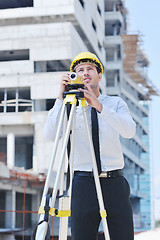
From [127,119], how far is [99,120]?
9.4 inches

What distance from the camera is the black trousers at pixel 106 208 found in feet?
8.00

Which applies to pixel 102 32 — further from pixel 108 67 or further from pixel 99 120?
pixel 99 120

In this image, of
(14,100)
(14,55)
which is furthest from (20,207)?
(14,55)

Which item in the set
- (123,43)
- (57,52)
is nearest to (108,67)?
(123,43)

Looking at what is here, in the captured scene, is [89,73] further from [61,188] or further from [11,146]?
[11,146]

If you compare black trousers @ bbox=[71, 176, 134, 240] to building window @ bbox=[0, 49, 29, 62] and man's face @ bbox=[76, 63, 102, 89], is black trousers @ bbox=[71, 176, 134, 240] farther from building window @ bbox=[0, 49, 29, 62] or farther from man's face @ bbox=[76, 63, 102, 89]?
building window @ bbox=[0, 49, 29, 62]

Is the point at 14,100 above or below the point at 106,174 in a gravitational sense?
above

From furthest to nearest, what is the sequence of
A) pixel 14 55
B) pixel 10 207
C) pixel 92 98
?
pixel 14 55
pixel 10 207
pixel 92 98

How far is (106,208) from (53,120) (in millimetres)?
622

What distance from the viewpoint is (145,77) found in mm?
50062

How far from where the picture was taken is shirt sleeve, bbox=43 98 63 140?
8.37 feet

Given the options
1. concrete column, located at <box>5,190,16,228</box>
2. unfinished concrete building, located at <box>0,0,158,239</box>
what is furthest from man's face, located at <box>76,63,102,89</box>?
concrete column, located at <box>5,190,16,228</box>

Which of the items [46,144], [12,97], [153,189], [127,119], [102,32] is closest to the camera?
[127,119]

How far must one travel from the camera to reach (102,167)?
2520 millimetres
